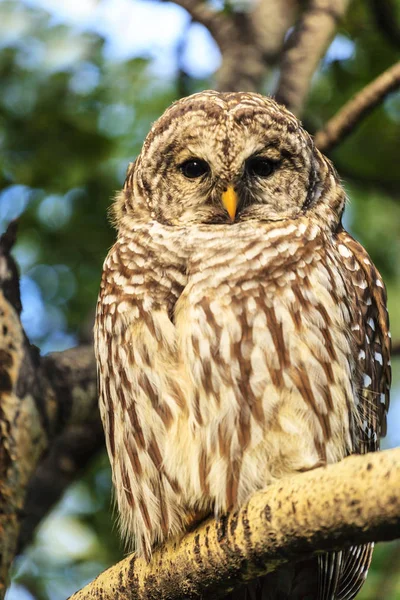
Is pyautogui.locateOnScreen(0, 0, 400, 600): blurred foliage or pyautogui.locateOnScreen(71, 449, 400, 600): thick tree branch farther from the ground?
pyautogui.locateOnScreen(0, 0, 400, 600): blurred foliage

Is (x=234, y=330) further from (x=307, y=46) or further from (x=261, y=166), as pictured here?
(x=307, y=46)

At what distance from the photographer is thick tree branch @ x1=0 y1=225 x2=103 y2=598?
3709 millimetres

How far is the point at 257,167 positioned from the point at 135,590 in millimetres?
1571

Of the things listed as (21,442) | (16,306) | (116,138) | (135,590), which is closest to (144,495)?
(135,590)

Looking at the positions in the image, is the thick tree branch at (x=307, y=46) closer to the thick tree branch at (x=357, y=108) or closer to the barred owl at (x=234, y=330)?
the thick tree branch at (x=357, y=108)

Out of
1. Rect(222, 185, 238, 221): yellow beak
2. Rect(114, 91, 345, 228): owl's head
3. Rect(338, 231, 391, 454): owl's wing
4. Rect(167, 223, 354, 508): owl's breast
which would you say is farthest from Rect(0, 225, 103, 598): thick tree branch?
Rect(338, 231, 391, 454): owl's wing

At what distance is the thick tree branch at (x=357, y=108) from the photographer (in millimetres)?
4421

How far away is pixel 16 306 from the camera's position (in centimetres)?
396

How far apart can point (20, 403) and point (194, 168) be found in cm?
125

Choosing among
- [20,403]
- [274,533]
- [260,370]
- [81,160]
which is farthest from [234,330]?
[81,160]

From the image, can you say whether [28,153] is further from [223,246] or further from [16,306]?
[223,246]

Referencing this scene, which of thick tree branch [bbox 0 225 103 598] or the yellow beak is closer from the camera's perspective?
the yellow beak

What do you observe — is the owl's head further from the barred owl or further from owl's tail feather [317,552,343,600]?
owl's tail feather [317,552,343,600]

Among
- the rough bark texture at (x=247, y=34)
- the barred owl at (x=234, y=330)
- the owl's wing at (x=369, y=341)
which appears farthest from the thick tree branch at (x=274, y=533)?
the rough bark texture at (x=247, y=34)
